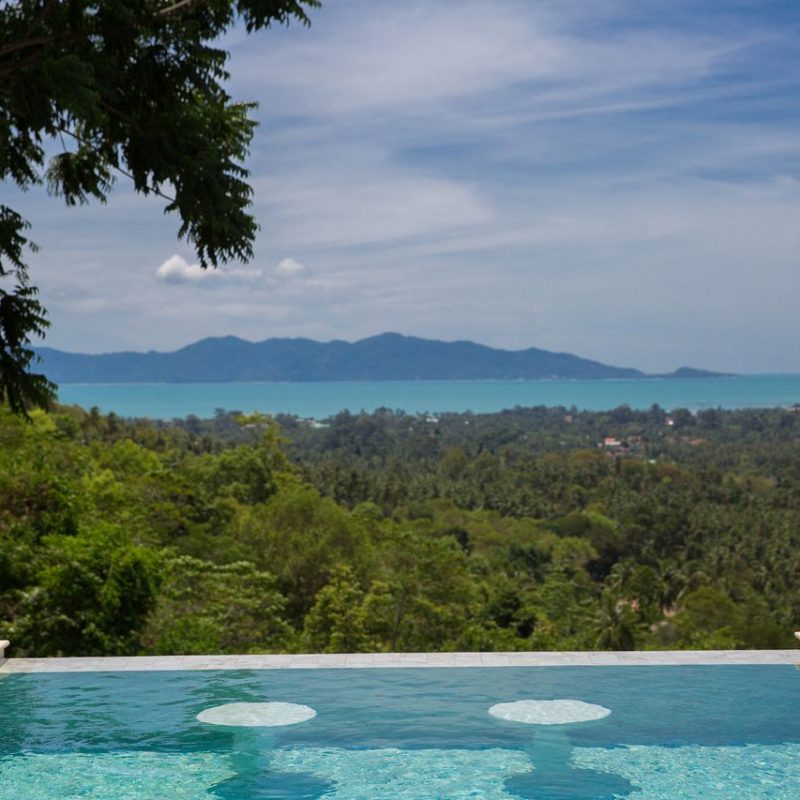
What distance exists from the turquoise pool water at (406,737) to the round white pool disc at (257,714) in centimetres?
8

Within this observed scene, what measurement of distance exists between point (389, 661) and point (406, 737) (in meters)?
1.59

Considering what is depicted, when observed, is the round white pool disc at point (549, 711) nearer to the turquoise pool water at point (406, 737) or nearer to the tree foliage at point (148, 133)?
the turquoise pool water at point (406, 737)

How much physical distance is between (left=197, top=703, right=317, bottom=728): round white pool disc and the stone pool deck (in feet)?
3.02

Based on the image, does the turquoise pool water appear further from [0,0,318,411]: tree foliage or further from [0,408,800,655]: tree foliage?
[0,408,800,655]: tree foliage

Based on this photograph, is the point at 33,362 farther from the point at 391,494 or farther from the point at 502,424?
the point at 502,424

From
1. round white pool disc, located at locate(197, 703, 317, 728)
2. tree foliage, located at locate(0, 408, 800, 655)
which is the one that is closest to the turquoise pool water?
round white pool disc, located at locate(197, 703, 317, 728)

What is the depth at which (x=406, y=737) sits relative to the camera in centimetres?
653

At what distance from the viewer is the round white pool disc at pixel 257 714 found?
6723 mm

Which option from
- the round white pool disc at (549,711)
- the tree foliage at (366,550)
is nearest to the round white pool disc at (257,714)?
the round white pool disc at (549,711)

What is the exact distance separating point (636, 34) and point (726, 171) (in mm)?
13692

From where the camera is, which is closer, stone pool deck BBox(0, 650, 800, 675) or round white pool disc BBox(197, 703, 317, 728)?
round white pool disc BBox(197, 703, 317, 728)

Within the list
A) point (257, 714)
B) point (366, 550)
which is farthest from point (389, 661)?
point (366, 550)

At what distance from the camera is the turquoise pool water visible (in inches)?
227

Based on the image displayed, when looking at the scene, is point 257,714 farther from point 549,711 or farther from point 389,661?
point 549,711
